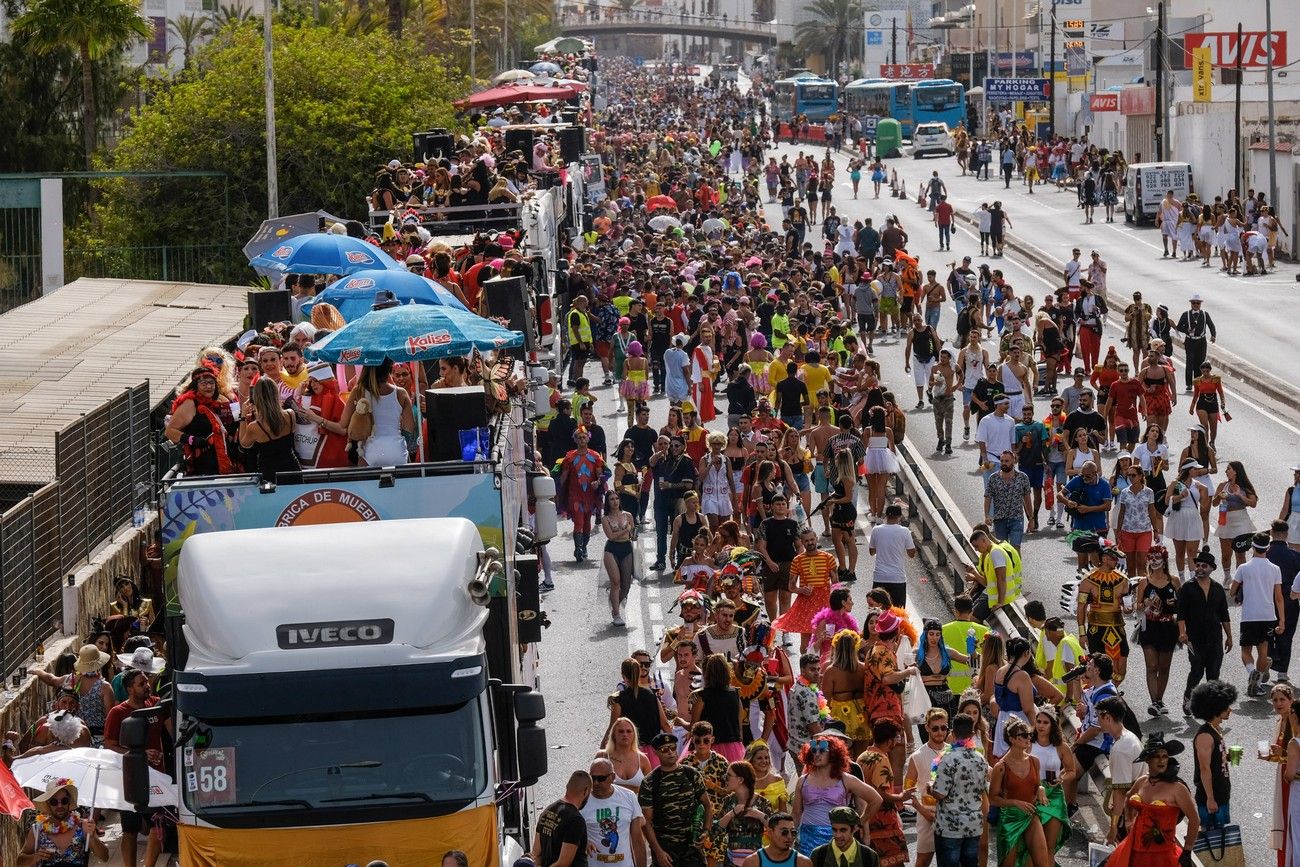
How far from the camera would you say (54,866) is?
12.8 metres

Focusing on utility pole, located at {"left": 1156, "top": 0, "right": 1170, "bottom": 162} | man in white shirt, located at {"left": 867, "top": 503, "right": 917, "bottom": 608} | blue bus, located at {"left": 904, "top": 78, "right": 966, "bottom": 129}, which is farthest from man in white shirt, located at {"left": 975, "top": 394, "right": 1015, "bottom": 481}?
blue bus, located at {"left": 904, "top": 78, "right": 966, "bottom": 129}

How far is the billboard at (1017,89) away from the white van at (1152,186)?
96.6ft

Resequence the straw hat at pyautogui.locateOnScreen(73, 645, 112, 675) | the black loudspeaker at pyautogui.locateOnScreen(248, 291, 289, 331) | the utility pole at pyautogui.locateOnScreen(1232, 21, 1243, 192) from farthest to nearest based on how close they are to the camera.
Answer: the utility pole at pyautogui.locateOnScreen(1232, 21, 1243, 192) < the black loudspeaker at pyautogui.locateOnScreen(248, 291, 289, 331) < the straw hat at pyautogui.locateOnScreen(73, 645, 112, 675)

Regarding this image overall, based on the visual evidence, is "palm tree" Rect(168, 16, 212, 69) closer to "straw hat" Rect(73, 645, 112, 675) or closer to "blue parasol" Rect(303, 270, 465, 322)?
"blue parasol" Rect(303, 270, 465, 322)

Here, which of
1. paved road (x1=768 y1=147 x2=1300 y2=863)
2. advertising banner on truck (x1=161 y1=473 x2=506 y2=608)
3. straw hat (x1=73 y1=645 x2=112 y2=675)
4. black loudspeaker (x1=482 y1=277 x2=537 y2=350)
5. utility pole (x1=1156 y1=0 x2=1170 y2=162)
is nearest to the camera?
advertising banner on truck (x1=161 y1=473 x2=506 y2=608)

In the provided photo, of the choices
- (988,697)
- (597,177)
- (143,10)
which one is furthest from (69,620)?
(143,10)

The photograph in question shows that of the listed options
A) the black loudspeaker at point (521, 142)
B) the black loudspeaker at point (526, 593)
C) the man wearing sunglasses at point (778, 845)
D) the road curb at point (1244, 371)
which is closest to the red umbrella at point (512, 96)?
the black loudspeaker at point (521, 142)

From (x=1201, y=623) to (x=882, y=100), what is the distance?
83.3 metres

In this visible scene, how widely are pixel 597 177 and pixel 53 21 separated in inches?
533

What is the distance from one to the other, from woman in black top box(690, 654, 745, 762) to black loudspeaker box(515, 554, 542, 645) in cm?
209

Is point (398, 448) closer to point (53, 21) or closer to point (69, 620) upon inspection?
point (69, 620)

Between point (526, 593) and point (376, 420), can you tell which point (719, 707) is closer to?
point (526, 593)

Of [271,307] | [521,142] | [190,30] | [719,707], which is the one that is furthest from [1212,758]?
[190,30]

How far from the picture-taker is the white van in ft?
186
